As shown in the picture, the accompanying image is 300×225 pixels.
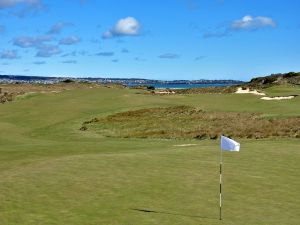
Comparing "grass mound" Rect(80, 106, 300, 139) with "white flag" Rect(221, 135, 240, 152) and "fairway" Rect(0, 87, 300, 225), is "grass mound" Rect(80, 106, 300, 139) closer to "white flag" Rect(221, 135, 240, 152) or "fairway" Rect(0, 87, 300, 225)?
"fairway" Rect(0, 87, 300, 225)

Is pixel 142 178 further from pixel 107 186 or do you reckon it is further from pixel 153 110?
pixel 153 110

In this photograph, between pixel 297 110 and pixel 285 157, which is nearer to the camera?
pixel 285 157

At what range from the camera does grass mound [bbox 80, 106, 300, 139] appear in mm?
37031

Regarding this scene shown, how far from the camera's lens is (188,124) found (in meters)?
44.7

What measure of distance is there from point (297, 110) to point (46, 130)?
23.1 m

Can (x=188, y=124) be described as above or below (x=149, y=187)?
below

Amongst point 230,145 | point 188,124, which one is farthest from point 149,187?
point 188,124

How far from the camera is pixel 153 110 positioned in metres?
54.4

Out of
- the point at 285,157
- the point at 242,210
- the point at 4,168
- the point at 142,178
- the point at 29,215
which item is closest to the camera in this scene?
the point at 29,215

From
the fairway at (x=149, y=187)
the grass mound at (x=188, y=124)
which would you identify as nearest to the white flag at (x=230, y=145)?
the fairway at (x=149, y=187)

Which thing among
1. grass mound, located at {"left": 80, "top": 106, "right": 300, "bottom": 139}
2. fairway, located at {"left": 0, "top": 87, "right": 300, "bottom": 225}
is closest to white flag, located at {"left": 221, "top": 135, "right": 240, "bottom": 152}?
fairway, located at {"left": 0, "top": 87, "right": 300, "bottom": 225}

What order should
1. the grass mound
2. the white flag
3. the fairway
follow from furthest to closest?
the grass mound
the white flag
the fairway

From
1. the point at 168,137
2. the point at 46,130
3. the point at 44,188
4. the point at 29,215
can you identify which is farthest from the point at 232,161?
the point at 46,130

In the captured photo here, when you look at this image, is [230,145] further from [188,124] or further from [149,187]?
[188,124]
